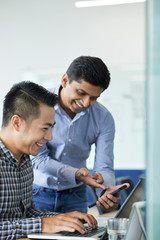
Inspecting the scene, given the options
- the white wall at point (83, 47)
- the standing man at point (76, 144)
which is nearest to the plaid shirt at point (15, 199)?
the standing man at point (76, 144)

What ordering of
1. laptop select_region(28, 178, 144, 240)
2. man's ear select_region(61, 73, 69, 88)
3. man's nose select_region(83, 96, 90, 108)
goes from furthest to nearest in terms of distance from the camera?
man's ear select_region(61, 73, 69, 88) < man's nose select_region(83, 96, 90, 108) < laptop select_region(28, 178, 144, 240)

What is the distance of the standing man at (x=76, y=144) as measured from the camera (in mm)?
1994

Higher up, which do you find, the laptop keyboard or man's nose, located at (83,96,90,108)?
man's nose, located at (83,96,90,108)

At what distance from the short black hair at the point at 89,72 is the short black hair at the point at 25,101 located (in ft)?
0.73

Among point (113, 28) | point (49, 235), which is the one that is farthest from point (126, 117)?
point (49, 235)

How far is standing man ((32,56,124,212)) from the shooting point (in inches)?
78.5

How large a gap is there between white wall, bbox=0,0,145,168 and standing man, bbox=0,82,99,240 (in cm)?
359

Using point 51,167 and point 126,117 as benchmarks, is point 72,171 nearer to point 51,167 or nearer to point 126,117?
point 51,167

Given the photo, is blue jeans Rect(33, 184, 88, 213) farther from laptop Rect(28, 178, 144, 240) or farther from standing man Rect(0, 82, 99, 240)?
laptop Rect(28, 178, 144, 240)

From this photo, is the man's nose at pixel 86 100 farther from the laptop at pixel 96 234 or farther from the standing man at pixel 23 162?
the laptop at pixel 96 234

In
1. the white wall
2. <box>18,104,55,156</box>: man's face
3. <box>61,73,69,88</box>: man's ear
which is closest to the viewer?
<box>18,104,55,156</box>: man's face

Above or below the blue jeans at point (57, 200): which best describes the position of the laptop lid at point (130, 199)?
above

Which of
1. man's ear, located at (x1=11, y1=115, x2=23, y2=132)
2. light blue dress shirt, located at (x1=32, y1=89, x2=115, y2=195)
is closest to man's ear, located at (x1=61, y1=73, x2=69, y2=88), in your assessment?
light blue dress shirt, located at (x1=32, y1=89, x2=115, y2=195)

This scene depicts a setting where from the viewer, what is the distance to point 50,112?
71.4 inches
